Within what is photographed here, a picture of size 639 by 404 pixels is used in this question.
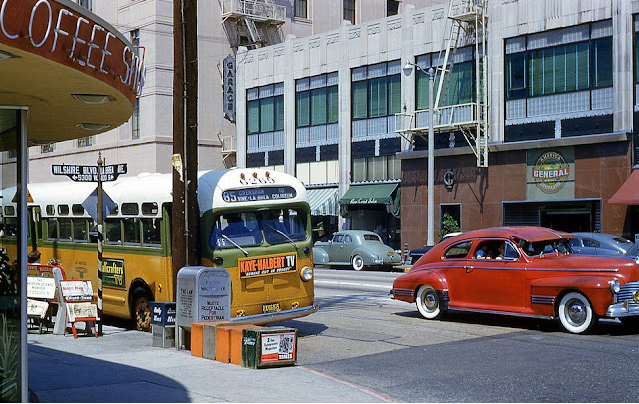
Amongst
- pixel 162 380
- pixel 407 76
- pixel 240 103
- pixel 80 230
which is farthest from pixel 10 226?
pixel 240 103

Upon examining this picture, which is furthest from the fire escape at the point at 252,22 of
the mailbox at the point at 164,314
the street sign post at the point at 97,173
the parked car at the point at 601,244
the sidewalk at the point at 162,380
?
the sidewalk at the point at 162,380

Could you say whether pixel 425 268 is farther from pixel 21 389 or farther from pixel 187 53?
pixel 21 389

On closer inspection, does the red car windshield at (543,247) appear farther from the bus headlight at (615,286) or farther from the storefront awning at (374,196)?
the storefront awning at (374,196)

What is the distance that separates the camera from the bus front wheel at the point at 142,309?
15.5m

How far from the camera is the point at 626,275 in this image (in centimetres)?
1384

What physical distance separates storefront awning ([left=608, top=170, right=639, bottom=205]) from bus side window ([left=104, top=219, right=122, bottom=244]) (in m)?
20.9

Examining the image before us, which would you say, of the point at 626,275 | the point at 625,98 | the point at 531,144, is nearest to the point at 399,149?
the point at 531,144

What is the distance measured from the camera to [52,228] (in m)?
18.0

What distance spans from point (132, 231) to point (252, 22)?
3897 centimetres

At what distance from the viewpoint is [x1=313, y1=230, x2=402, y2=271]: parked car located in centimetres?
3409

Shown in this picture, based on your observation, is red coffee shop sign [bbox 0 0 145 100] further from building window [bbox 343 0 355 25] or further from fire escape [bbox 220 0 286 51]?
building window [bbox 343 0 355 25]

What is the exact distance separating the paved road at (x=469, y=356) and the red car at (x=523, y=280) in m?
0.41

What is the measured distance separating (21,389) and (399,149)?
34.5 metres

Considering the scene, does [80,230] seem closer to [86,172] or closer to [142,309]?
[142,309]
